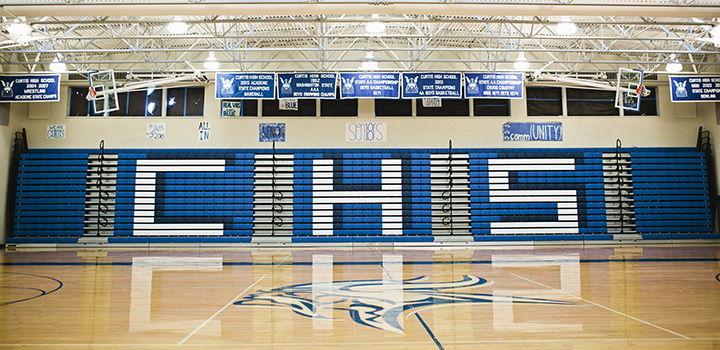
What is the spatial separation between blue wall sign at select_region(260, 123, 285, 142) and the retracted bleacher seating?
45 centimetres

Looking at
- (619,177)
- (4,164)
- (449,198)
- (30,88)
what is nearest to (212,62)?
(30,88)

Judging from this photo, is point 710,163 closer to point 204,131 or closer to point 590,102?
point 590,102

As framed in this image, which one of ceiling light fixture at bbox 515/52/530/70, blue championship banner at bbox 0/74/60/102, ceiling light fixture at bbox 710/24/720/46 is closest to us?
ceiling light fixture at bbox 710/24/720/46

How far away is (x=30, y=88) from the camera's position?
13.2 meters

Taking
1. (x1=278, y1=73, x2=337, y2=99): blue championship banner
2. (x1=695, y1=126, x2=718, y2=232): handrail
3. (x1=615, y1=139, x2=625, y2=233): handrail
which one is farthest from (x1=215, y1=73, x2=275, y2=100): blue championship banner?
(x1=695, y1=126, x2=718, y2=232): handrail

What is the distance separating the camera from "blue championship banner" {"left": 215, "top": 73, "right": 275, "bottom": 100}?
44.2 ft

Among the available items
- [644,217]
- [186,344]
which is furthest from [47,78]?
[644,217]

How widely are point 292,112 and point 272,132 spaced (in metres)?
0.90

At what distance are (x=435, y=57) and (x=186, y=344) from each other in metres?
13.9

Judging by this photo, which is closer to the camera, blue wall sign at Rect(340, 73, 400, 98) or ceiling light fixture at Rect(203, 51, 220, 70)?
→ ceiling light fixture at Rect(203, 51, 220, 70)

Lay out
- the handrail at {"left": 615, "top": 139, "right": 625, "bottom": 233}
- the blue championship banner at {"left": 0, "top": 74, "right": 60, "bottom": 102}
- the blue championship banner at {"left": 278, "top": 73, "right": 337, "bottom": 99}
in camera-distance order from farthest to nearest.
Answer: the handrail at {"left": 615, "top": 139, "right": 625, "bottom": 233} < the blue championship banner at {"left": 278, "top": 73, "right": 337, "bottom": 99} < the blue championship banner at {"left": 0, "top": 74, "right": 60, "bottom": 102}

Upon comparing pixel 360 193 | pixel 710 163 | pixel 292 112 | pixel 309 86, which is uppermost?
pixel 309 86

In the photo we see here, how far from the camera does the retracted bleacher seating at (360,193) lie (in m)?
15.0

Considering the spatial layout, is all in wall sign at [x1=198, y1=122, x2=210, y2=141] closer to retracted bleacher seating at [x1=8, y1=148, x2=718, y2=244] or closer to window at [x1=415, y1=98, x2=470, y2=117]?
retracted bleacher seating at [x1=8, y1=148, x2=718, y2=244]
